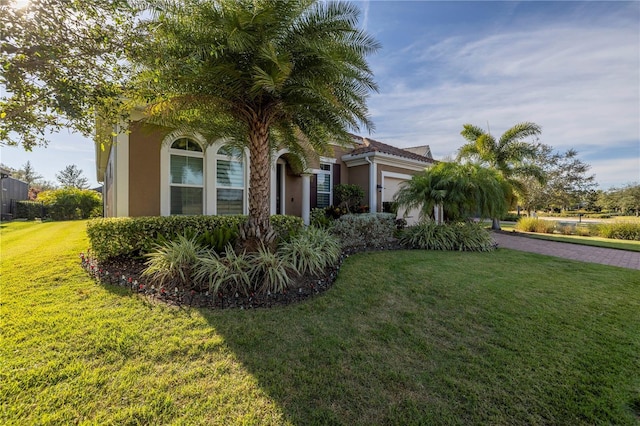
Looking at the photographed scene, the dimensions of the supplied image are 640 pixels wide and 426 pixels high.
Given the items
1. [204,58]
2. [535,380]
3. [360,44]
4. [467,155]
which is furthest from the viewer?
[467,155]

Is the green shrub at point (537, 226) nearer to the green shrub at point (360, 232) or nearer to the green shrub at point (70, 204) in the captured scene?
the green shrub at point (360, 232)

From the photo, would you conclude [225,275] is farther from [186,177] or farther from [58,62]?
[186,177]

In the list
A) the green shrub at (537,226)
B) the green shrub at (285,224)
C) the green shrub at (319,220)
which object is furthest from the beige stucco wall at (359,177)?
the green shrub at (537,226)

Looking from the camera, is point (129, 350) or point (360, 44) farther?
point (360, 44)

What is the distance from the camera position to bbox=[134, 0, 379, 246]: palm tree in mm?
4609

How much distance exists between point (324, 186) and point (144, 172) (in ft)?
25.4

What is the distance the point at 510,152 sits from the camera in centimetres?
1892

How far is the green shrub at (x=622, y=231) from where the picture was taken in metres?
16.0

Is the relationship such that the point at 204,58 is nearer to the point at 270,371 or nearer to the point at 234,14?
the point at 234,14

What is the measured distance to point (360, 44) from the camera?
5898 millimetres

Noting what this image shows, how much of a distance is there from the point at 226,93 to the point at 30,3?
3005 millimetres

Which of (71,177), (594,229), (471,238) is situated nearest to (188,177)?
(471,238)

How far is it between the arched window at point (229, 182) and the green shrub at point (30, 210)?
26.0 meters

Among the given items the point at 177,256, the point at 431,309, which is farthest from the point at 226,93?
the point at 431,309
